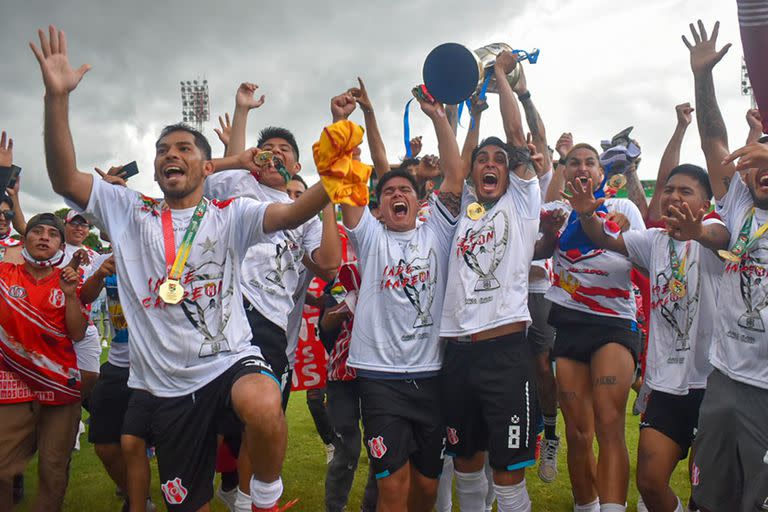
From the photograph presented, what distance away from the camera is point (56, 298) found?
4.75 m

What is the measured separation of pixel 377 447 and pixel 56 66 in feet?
9.73

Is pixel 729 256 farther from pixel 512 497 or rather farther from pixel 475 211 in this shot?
pixel 512 497

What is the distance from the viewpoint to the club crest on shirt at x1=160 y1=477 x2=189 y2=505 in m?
3.28

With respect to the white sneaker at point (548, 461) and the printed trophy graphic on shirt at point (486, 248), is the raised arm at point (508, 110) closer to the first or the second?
the printed trophy graphic on shirt at point (486, 248)

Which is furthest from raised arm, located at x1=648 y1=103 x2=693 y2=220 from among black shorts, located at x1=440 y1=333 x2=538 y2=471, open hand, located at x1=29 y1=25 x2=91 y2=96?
open hand, located at x1=29 y1=25 x2=91 y2=96

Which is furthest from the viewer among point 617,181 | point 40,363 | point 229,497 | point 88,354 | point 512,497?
point 88,354

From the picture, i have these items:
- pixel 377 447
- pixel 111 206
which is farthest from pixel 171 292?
pixel 377 447

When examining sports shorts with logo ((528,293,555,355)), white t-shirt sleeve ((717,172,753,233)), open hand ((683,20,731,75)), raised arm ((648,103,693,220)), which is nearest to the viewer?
white t-shirt sleeve ((717,172,753,233))

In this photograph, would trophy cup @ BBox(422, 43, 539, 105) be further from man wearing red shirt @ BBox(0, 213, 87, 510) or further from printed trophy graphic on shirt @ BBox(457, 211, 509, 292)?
man wearing red shirt @ BBox(0, 213, 87, 510)

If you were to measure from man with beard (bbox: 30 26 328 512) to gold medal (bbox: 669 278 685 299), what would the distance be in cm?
243

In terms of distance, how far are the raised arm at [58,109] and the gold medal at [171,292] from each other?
0.75 m

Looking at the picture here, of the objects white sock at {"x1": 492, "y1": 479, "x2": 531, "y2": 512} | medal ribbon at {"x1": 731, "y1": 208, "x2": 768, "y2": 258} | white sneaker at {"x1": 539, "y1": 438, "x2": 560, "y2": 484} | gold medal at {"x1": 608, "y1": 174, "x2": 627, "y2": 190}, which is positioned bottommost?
white sneaker at {"x1": 539, "y1": 438, "x2": 560, "y2": 484}

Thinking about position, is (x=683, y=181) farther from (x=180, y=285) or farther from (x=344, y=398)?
(x=180, y=285)

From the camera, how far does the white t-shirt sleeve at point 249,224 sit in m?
3.44
